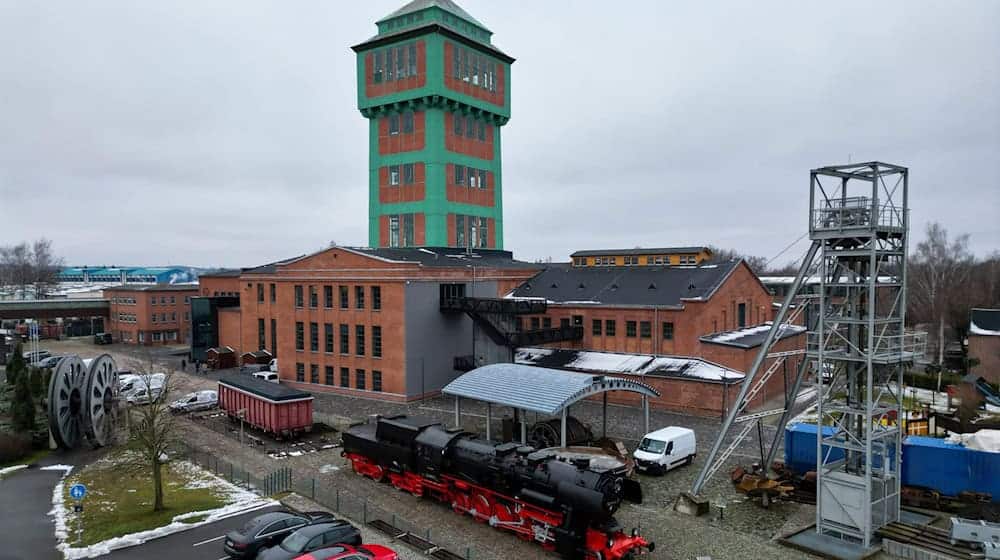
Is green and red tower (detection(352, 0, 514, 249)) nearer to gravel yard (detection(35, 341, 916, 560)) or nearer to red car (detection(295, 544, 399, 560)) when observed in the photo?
gravel yard (detection(35, 341, 916, 560))

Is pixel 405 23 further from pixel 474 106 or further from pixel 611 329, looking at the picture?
pixel 611 329

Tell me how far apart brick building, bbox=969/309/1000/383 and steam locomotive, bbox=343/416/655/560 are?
4251cm

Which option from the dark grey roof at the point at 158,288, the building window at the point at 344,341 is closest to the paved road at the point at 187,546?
the building window at the point at 344,341

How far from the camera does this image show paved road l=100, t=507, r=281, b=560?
1905 centimetres

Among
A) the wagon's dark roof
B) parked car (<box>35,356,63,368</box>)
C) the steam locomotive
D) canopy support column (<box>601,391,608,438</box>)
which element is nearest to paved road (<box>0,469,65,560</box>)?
the wagon's dark roof

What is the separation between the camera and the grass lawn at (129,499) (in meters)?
21.2

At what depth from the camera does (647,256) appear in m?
79.1

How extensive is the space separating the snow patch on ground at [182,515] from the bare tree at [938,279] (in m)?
69.5

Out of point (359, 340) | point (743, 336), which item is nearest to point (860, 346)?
point (743, 336)

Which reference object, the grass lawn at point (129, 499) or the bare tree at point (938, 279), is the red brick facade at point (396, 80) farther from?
the bare tree at point (938, 279)

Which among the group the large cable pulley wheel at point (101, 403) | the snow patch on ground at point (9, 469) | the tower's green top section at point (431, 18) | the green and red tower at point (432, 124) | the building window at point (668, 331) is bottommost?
the snow patch on ground at point (9, 469)

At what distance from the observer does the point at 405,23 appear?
190 feet

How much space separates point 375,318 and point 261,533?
2641 centimetres

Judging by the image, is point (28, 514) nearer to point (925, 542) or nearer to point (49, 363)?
point (925, 542)
